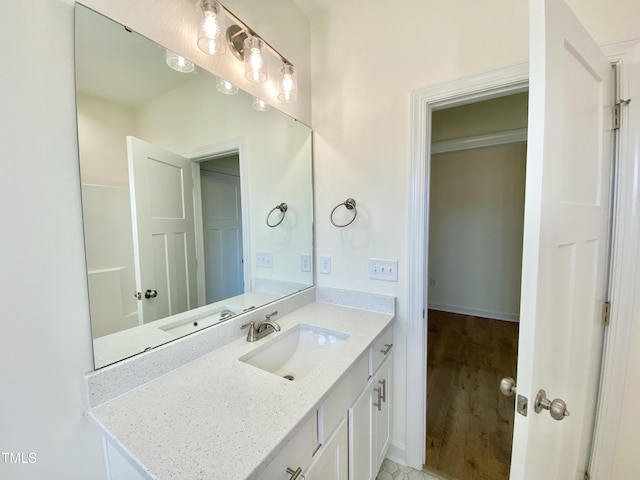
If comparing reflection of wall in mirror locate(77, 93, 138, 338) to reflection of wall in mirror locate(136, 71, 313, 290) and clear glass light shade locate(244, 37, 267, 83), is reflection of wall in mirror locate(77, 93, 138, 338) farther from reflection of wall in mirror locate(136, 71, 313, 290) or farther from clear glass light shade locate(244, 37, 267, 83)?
clear glass light shade locate(244, 37, 267, 83)

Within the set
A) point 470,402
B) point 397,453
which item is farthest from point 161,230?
point 470,402

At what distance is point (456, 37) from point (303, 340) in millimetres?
1734

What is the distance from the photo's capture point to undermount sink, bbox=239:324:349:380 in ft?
3.96

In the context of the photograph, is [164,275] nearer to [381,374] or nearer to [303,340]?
[303,340]

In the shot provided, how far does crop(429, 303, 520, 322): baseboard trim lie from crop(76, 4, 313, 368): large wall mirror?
11.0ft

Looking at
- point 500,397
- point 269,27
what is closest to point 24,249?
point 269,27

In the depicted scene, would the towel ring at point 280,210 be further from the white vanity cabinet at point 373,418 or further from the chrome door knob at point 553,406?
the chrome door knob at point 553,406

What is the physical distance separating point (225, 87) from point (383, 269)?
4.08 ft

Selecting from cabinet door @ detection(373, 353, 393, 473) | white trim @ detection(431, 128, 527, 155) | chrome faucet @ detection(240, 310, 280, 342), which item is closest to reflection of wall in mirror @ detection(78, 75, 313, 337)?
chrome faucet @ detection(240, 310, 280, 342)

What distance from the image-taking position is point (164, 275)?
1.05m

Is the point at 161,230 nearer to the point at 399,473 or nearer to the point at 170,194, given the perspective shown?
the point at 170,194

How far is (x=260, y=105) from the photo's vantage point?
1384mm

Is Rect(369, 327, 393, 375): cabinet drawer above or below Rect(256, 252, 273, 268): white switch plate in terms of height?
below

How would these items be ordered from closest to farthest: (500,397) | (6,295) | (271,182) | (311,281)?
(6,295)
(271,182)
(311,281)
(500,397)
